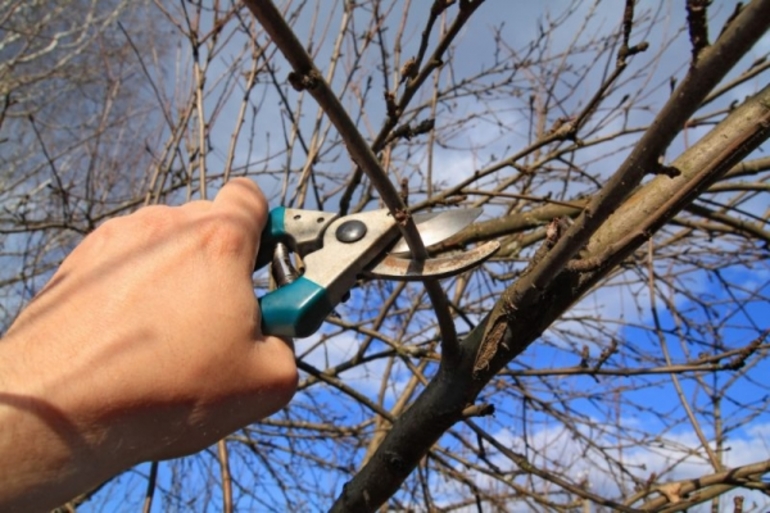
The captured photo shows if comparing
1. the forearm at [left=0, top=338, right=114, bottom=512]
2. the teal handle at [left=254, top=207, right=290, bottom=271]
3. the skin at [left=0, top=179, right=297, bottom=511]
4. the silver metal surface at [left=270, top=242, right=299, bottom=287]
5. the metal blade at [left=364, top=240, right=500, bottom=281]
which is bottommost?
the forearm at [left=0, top=338, right=114, bottom=512]

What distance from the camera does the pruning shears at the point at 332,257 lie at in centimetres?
122

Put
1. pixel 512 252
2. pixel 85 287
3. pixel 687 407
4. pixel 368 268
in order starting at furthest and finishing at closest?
pixel 512 252
pixel 687 407
pixel 368 268
pixel 85 287

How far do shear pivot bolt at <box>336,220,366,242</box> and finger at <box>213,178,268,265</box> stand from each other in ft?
0.58

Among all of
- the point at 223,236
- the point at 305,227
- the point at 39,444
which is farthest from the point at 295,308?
the point at 39,444

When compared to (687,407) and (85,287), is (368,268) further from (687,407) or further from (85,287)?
(687,407)

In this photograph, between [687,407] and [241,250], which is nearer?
[241,250]

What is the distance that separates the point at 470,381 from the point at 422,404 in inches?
4.2

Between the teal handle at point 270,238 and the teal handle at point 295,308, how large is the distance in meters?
0.17

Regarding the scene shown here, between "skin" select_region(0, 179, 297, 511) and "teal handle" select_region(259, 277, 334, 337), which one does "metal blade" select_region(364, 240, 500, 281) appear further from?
"skin" select_region(0, 179, 297, 511)

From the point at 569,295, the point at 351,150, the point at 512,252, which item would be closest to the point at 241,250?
the point at 351,150

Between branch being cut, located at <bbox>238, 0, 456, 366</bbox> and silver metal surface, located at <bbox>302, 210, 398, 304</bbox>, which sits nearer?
branch being cut, located at <bbox>238, 0, 456, 366</bbox>

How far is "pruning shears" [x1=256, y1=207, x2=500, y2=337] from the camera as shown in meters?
1.22

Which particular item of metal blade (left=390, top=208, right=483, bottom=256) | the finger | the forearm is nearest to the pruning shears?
metal blade (left=390, top=208, right=483, bottom=256)

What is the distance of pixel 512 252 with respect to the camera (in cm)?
302
